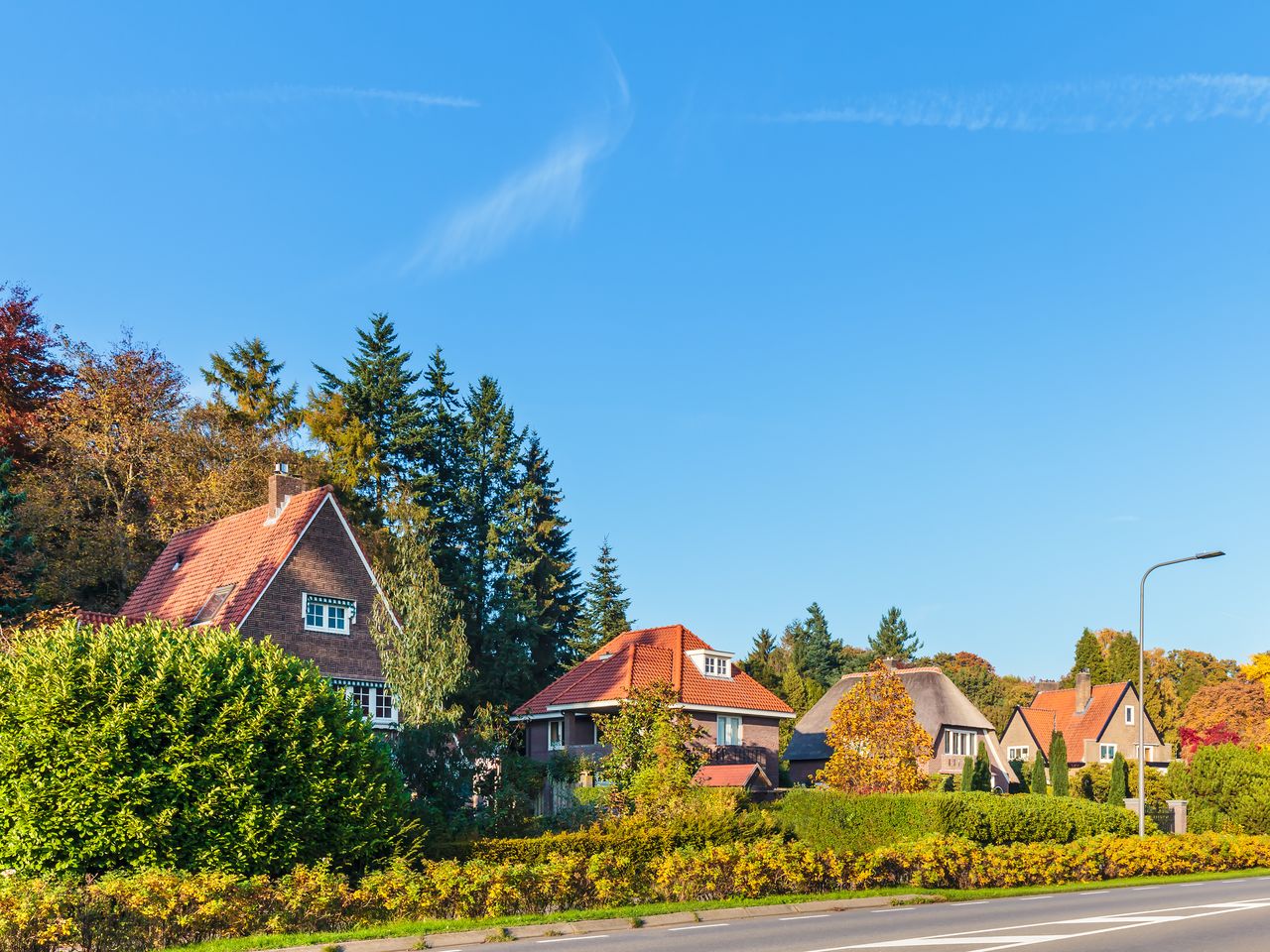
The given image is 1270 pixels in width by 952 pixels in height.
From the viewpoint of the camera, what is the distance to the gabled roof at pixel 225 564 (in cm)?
3625

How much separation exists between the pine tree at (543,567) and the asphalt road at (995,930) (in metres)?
49.4

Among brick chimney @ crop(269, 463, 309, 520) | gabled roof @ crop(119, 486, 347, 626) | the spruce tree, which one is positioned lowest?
the spruce tree

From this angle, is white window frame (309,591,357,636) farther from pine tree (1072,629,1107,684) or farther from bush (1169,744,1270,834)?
pine tree (1072,629,1107,684)

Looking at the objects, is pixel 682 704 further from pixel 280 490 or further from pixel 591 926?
pixel 591 926

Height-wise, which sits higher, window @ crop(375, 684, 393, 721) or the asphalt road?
window @ crop(375, 684, 393, 721)

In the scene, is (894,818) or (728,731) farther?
(728,731)

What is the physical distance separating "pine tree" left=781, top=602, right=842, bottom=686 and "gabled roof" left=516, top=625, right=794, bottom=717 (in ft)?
154

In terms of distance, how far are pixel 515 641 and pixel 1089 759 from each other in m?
42.0

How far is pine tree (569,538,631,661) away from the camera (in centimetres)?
7706

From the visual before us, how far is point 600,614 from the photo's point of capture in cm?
8044

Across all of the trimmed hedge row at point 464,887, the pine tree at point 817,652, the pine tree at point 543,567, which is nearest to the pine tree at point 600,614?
the pine tree at point 543,567

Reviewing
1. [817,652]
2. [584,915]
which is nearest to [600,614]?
[817,652]

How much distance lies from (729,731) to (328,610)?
69.7 feet

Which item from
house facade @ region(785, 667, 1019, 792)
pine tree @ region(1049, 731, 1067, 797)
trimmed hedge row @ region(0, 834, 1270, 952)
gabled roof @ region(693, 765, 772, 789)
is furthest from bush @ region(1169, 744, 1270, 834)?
house facade @ region(785, 667, 1019, 792)
